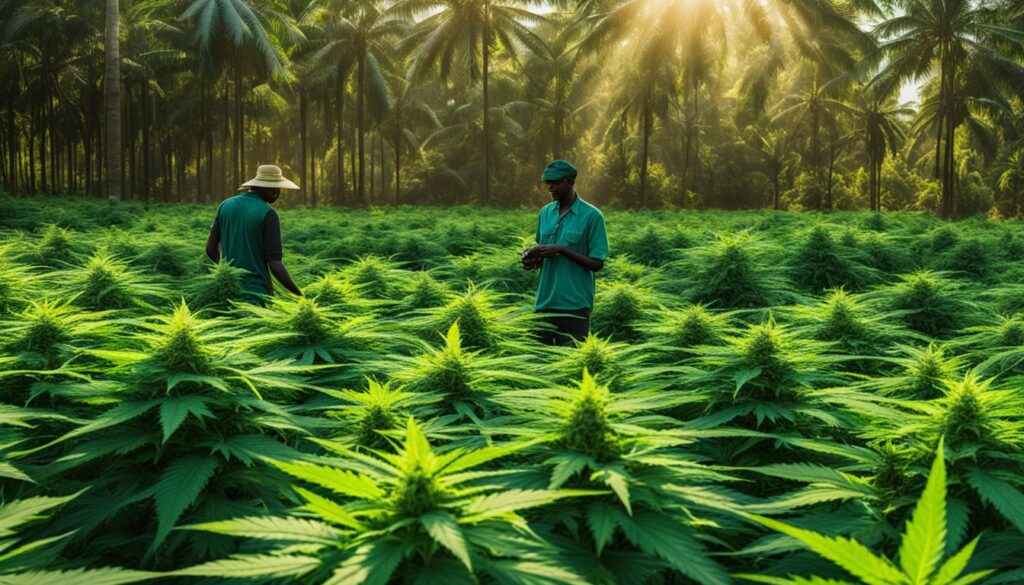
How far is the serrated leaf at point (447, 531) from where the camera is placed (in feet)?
4.71

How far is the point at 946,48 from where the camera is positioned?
28844 mm

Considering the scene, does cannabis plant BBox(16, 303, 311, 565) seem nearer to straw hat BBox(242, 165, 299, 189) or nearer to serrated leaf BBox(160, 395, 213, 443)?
serrated leaf BBox(160, 395, 213, 443)

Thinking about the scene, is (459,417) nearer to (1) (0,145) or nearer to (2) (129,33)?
(2) (129,33)

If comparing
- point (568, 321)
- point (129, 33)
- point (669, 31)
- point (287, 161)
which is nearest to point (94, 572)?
point (568, 321)

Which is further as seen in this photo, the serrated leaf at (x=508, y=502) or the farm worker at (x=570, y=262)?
the farm worker at (x=570, y=262)

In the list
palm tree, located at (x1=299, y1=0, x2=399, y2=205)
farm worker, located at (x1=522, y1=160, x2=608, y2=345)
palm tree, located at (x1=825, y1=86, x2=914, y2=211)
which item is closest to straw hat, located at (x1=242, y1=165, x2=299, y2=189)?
farm worker, located at (x1=522, y1=160, x2=608, y2=345)

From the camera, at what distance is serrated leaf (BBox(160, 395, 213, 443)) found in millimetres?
2062

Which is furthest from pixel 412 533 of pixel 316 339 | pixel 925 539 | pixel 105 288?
pixel 105 288

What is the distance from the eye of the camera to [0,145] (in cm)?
4056

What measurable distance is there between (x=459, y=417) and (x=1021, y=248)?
37.3 ft

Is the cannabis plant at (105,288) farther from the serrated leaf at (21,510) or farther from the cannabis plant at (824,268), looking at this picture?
the cannabis plant at (824,268)

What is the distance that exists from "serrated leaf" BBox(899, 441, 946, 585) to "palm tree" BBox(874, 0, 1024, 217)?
31.0 m

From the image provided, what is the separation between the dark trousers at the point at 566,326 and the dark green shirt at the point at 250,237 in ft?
6.68

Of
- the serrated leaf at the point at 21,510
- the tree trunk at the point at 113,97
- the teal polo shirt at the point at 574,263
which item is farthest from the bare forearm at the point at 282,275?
the tree trunk at the point at 113,97
